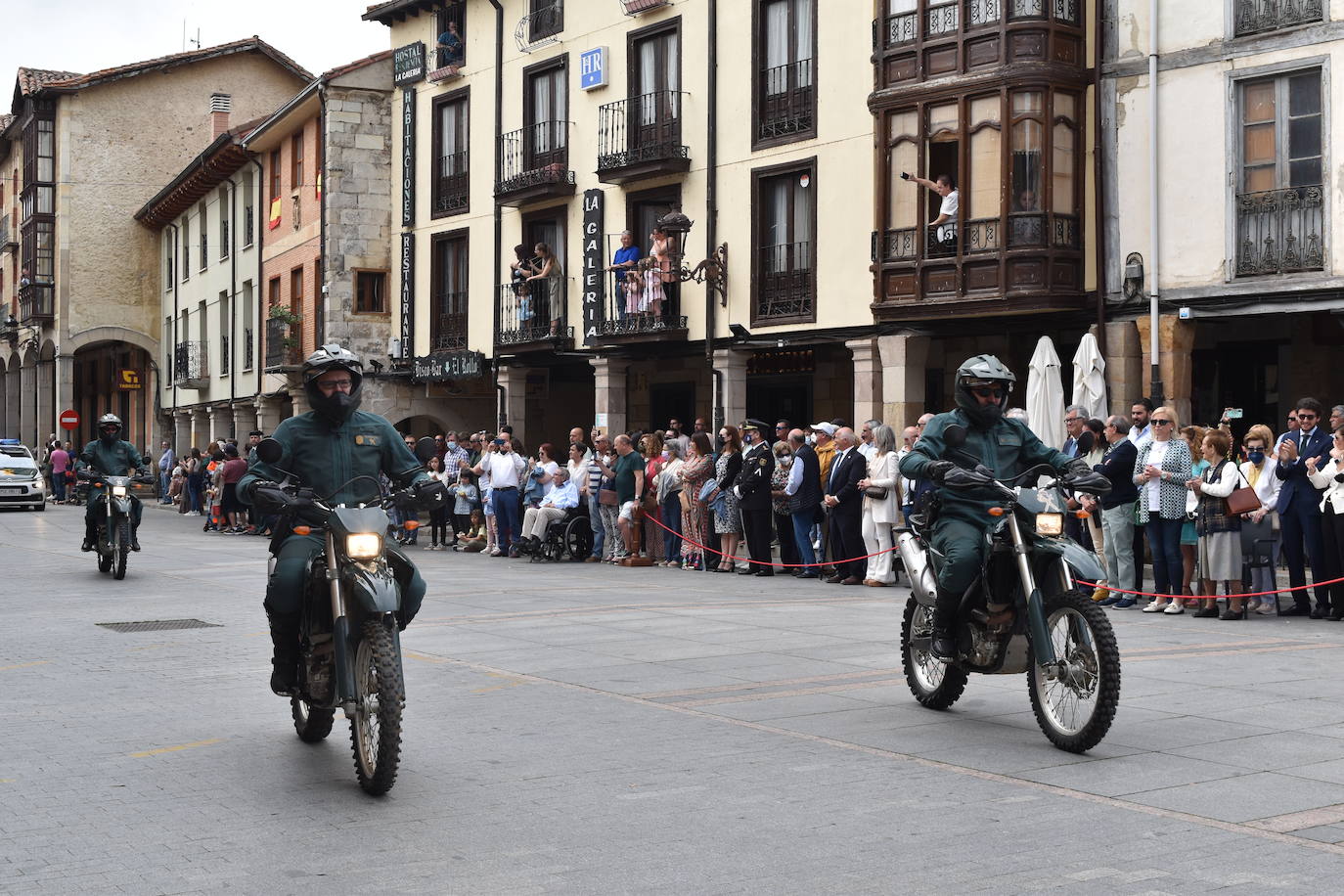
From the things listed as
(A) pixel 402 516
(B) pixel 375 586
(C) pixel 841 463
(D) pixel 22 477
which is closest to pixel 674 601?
(C) pixel 841 463

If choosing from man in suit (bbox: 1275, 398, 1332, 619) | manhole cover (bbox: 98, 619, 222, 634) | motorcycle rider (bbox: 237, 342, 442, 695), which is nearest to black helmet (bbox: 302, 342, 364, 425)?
motorcycle rider (bbox: 237, 342, 442, 695)

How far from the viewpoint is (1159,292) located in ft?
72.1

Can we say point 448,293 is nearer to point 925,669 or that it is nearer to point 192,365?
point 192,365

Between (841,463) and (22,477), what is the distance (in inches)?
1149

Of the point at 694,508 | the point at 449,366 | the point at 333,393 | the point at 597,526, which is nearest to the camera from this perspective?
the point at 333,393

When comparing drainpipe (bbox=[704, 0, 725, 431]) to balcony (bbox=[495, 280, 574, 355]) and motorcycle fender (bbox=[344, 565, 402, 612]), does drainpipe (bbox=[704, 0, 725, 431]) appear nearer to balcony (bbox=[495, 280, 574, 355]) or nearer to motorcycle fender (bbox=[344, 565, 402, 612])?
balcony (bbox=[495, 280, 574, 355])

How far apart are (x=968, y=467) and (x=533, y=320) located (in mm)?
24950

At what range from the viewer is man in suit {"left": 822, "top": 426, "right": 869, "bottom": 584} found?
18281 mm

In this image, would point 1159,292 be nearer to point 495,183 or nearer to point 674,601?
point 674,601

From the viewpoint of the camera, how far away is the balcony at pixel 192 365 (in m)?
50.7

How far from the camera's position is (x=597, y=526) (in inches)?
881

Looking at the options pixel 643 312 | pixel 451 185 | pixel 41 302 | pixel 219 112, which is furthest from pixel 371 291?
pixel 41 302

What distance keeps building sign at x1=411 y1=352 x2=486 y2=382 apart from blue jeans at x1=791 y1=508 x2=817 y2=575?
16.5 meters

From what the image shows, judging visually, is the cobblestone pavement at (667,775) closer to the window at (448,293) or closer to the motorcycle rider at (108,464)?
the motorcycle rider at (108,464)
